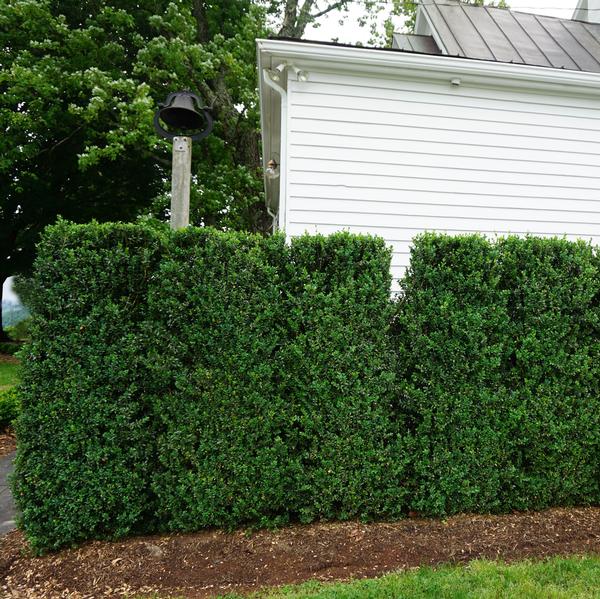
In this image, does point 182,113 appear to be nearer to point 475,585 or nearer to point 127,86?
point 475,585

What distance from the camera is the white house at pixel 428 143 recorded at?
4637 mm

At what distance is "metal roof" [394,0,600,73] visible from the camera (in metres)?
5.69

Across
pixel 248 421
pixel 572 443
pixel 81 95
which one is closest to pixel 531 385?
pixel 572 443

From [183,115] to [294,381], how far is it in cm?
266

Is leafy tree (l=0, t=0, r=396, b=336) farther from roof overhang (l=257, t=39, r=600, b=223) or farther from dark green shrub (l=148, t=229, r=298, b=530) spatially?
dark green shrub (l=148, t=229, r=298, b=530)

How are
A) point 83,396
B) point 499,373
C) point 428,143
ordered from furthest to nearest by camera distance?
point 428,143 < point 499,373 < point 83,396

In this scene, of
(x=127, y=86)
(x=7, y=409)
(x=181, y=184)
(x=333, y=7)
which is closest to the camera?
(x=181, y=184)

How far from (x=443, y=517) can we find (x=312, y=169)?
3.55 meters

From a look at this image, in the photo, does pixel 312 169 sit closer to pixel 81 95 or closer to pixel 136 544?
pixel 136 544

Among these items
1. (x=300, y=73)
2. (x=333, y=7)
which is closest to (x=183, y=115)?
(x=300, y=73)

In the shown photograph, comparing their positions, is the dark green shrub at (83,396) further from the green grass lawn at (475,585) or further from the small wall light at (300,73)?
the small wall light at (300,73)

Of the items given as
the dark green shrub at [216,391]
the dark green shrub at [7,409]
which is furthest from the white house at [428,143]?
the dark green shrub at [7,409]

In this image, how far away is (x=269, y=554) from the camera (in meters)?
2.62

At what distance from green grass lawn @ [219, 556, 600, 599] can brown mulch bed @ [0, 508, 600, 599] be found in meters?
0.11
